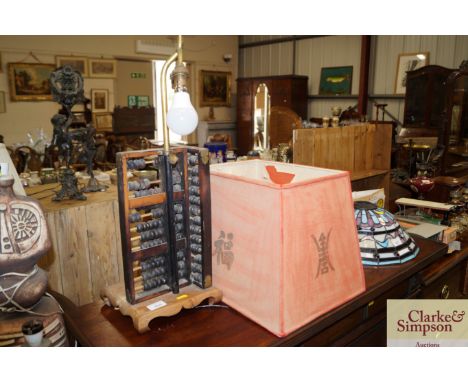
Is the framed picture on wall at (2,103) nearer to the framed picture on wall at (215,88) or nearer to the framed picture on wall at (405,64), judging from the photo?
the framed picture on wall at (215,88)

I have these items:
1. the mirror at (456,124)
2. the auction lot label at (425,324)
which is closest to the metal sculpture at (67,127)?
the auction lot label at (425,324)

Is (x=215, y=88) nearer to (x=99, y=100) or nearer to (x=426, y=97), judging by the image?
(x=99, y=100)

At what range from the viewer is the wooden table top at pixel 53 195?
6.97 ft

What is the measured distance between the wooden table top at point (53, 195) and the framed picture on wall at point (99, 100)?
16.7ft

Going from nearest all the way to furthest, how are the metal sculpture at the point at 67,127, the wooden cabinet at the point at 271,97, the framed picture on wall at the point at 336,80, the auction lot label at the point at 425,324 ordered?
the auction lot label at the point at 425,324, the metal sculpture at the point at 67,127, the framed picture on wall at the point at 336,80, the wooden cabinet at the point at 271,97

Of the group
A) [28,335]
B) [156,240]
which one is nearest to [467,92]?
[156,240]

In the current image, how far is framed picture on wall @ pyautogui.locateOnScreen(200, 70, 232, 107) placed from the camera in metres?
8.81

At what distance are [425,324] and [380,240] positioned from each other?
32 centimetres

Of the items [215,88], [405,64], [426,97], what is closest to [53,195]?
[426,97]

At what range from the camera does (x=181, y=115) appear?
1.11 metres

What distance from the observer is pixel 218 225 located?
1.28 m

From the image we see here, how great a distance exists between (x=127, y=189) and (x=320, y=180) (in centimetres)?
53

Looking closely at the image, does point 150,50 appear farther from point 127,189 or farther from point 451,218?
point 127,189

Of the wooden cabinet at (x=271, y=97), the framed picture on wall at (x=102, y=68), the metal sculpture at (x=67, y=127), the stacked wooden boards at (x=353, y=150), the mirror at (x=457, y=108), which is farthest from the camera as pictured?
the wooden cabinet at (x=271, y=97)
